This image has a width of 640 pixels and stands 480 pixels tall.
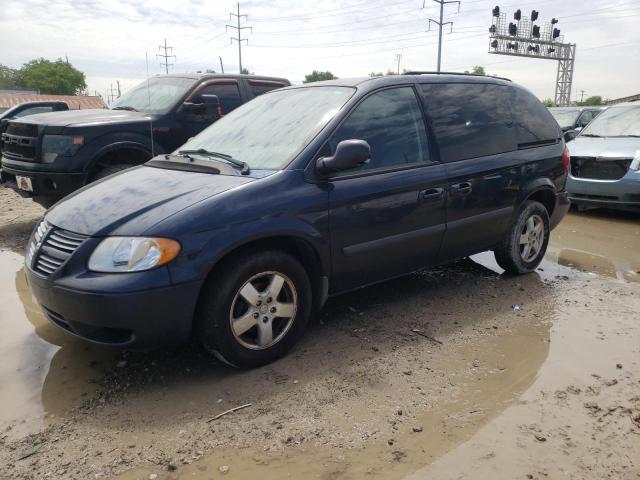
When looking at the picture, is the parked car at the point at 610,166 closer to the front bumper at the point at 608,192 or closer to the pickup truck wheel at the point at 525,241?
the front bumper at the point at 608,192

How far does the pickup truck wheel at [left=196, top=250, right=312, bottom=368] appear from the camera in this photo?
2.95 metres

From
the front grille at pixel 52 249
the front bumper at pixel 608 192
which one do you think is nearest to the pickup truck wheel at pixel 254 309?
the front grille at pixel 52 249

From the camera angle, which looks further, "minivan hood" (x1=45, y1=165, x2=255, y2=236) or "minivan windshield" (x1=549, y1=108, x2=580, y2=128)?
"minivan windshield" (x1=549, y1=108, x2=580, y2=128)

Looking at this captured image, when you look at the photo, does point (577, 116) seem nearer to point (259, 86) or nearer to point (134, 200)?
point (259, 86)

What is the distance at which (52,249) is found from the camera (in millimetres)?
3033

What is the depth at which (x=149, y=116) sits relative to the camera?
21.4ft

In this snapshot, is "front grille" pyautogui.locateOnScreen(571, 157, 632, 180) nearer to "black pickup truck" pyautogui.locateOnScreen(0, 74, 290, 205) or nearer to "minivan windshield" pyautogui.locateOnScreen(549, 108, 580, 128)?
"black pickup truck" pyautogui.locateOnScreen(0, 74, 290, 205)

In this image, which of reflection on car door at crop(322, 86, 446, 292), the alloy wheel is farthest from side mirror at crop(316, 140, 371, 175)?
the alloy wheel

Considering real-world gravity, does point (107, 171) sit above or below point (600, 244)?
above

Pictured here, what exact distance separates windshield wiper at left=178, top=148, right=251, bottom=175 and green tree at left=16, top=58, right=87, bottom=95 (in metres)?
90.2

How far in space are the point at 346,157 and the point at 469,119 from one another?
1.61 meters

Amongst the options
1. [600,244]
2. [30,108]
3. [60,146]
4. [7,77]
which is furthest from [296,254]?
[7,77]

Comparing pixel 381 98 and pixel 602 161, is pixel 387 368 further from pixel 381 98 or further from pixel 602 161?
pixel 602 161

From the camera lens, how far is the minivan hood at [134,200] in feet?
9.53
